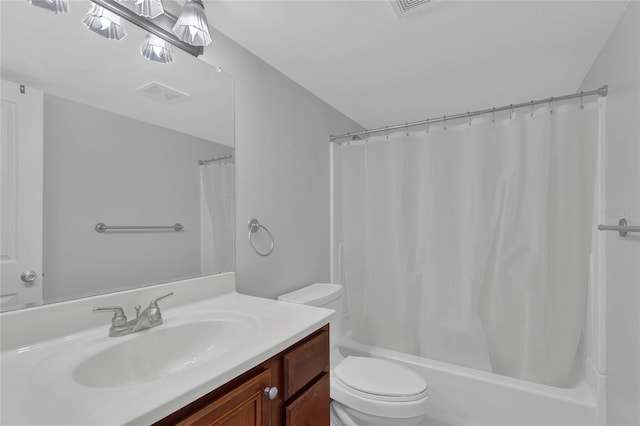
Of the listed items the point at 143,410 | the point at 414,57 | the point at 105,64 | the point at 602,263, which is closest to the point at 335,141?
the point at 414,57

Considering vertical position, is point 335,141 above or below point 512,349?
above

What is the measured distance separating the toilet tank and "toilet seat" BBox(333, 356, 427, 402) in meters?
0.19

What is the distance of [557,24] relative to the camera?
136 centimetres

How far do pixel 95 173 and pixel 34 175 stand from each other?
5.7 inches

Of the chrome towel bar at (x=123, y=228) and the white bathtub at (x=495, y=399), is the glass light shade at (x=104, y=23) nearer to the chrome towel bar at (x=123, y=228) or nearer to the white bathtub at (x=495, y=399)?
the chrome towel bar at (x=123, y=228)

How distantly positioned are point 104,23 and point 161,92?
0.26 m

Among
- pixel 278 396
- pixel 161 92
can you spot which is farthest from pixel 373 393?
pixel 161 92

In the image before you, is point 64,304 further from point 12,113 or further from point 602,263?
point 602,263

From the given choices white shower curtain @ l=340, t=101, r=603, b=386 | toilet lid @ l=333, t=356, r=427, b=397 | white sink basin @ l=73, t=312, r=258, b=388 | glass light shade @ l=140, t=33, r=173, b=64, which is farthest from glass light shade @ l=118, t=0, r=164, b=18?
toilet lid @ l=333, t=356, r=427, b=397

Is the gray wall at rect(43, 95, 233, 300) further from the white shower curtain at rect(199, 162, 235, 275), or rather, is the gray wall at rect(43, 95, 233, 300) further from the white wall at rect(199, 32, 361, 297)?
the white wall at rect(199, 32, 361, 297)

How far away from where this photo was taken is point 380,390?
139 centimetres

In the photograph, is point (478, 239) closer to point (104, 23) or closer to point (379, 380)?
point (379, 380)

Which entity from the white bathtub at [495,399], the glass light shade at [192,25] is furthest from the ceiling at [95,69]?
the white bathtub at [495,399]

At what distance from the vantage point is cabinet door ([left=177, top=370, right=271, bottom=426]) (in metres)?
0.61
